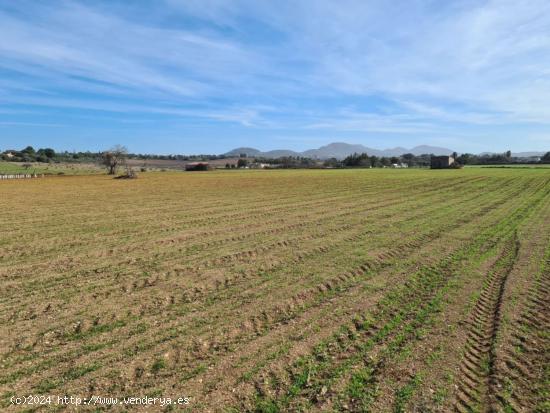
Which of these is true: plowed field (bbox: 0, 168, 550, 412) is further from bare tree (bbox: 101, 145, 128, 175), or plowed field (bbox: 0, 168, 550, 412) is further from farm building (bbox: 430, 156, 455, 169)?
farm building (bbox: 430, 156, 455, 169)

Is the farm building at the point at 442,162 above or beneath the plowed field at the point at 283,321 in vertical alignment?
above

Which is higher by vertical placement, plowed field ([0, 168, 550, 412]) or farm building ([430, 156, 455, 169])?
farm building ([430, 156, 455, 169])

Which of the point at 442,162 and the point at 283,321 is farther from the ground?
the point at 442,162

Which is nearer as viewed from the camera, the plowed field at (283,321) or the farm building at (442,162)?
the plowed field at (283,321)

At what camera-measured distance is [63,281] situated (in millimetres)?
8844

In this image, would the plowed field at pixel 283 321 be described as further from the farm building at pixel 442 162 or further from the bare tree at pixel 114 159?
the farm building at pixel 442 162

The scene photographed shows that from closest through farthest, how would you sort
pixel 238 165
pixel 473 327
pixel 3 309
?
1. pixel 473 327
2. pixel 3 309
3. pixel 238 165

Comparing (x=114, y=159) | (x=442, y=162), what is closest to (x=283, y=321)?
(x=114, y=159)

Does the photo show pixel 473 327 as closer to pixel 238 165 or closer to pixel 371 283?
pixel 371 283

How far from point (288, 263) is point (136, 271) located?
4151 millimetres

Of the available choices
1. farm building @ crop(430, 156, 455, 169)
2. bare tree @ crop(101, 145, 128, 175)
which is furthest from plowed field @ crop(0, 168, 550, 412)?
farm building @ crop(430, 156, 455, 169)

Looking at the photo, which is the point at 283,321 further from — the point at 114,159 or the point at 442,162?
the point at 442,162

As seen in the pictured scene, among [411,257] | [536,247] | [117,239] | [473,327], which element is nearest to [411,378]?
[473,327]

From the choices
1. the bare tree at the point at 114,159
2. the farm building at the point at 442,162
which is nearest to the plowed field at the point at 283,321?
the bare tree at the point at 114,159
